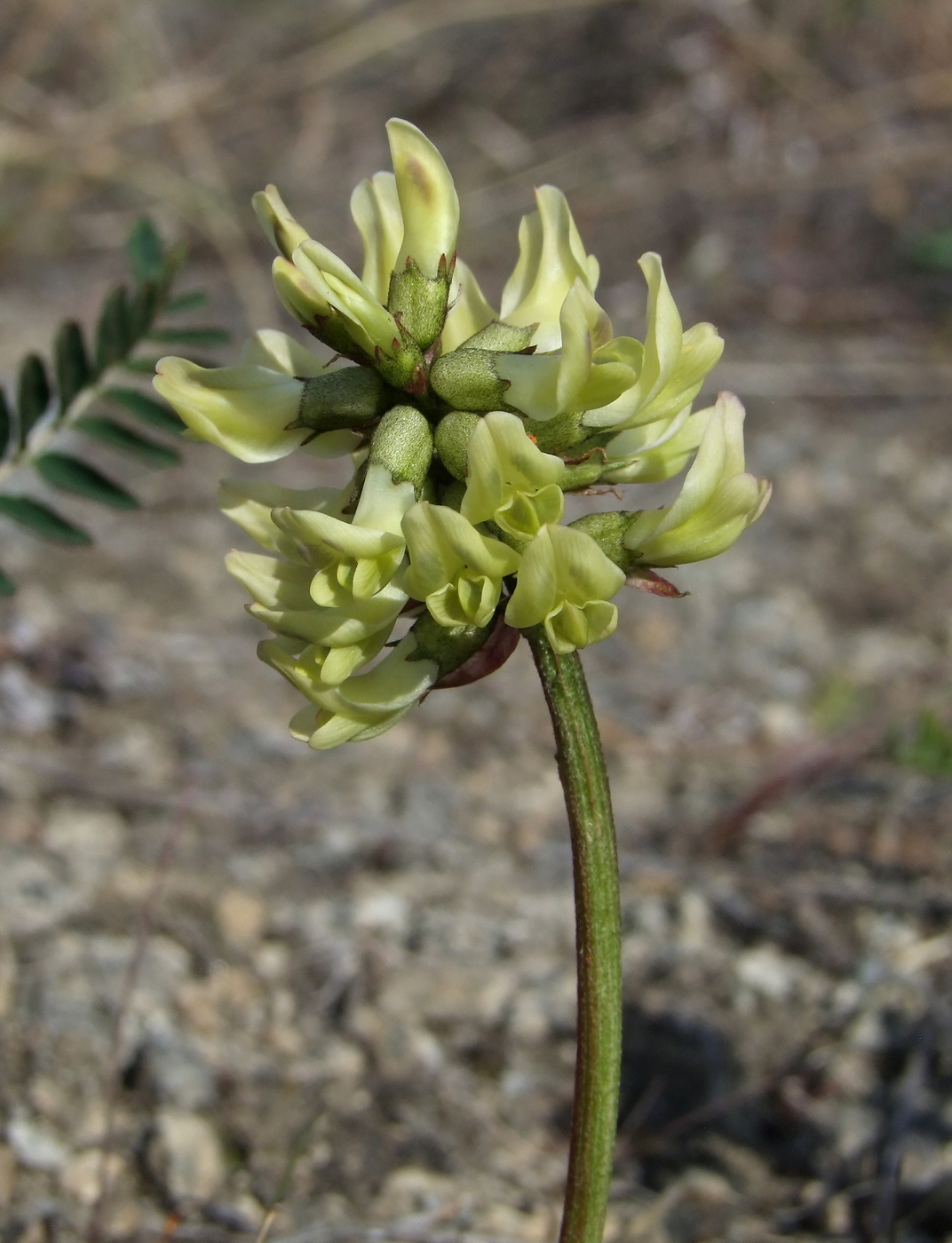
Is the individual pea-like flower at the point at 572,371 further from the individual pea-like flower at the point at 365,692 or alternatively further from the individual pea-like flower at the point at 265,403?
the individual pea-like flower at the point at 365,692

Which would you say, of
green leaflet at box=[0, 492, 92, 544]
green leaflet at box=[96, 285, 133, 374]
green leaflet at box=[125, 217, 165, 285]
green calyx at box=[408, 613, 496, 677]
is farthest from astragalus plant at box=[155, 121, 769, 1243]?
green leaflet at box=[125, 217, 165, 285]

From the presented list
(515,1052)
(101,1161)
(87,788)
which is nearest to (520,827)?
(515,1052)

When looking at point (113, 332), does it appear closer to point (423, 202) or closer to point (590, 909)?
point (423, 202)

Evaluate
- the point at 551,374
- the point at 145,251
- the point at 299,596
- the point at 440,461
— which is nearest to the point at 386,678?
the point at 299,596

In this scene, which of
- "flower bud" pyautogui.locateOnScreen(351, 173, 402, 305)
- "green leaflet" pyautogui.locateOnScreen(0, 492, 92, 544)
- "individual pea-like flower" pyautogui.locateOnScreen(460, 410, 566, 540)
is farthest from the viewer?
"green leaflet" pyautogui.locateOnScreen(0, 492, 92, 544)

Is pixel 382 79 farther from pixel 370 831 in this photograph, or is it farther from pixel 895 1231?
pixel 895 1231

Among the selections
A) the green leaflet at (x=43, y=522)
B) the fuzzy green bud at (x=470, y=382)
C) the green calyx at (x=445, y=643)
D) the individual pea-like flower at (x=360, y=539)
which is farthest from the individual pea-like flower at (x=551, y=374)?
the green leaflet at (x=43, y=522)

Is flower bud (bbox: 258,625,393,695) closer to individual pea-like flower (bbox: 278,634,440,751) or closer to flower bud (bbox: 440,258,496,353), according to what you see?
individual pea-like flower (bbox: 278,634,440,751)
